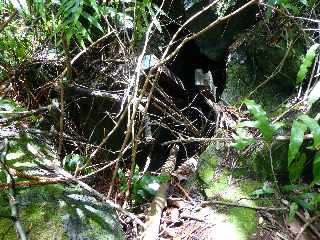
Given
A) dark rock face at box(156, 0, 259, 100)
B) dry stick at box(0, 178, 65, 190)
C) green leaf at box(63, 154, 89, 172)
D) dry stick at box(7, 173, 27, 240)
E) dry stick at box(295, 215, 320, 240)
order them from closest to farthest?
dry stick at box(7, 173, 27, 240), dry stick at box(0, 178, 65, 190), dry stick at box(295, 215, 320, 240), green leaf at box(63, 154, 89, 172), dark rock face at box(156, 0, 259, 100)

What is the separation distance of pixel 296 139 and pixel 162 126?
4.04ft

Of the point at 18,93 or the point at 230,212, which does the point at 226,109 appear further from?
the point at 18,93

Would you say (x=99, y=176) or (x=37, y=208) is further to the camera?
(x=99, y=176)

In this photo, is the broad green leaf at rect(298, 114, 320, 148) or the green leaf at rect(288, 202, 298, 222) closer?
the broad green leaf at rect(298, 114, 320, 148)

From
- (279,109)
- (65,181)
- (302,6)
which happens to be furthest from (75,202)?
(302,6)

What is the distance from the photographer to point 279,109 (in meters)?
2.94

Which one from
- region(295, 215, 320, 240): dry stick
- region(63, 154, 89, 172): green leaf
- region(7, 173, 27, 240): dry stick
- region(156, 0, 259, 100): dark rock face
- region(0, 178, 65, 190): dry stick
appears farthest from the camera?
region(156, 0, 259, 100): dark rock face

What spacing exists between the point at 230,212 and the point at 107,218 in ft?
2.59

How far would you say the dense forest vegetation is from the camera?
2.12 meters

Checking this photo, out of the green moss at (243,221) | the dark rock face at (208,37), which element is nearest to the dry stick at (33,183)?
the green moss at (243,221)

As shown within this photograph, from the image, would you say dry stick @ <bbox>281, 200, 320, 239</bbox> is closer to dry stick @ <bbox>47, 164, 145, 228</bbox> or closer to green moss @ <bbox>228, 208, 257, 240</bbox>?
green moss @ <bbox>228, 208, 257, 240</bbox>

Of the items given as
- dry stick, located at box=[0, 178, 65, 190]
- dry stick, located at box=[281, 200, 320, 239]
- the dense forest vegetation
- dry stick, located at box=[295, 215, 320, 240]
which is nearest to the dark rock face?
the dense forest vegetation

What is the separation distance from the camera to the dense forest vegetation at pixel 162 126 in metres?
2.12

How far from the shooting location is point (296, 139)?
81.3 inches
